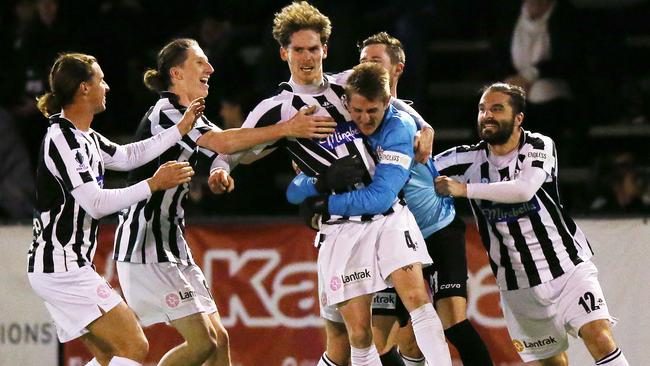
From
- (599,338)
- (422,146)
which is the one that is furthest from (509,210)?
(599,338)

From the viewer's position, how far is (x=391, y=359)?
7035mm

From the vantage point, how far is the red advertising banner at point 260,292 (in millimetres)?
8516

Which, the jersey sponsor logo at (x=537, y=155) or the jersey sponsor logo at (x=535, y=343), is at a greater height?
the jersey sponsor logo at (x=537, y=155)

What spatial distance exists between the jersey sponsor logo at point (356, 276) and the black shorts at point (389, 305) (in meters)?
0.62

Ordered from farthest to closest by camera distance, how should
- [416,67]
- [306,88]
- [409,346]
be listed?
1. [416,67]
2. [409,346]
3. [306,88]

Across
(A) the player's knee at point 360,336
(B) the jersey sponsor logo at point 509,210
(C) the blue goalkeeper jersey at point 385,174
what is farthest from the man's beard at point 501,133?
(A) the player's knee at point 360,336

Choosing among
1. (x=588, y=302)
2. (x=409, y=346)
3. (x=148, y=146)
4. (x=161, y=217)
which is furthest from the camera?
(x=409, y=346)

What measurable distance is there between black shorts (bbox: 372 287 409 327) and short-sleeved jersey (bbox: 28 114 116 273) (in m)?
1.49

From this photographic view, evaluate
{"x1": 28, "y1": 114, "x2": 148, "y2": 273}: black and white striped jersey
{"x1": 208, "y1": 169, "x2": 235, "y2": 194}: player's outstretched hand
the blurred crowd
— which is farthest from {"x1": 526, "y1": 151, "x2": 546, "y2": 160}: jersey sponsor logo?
the blurred crowd

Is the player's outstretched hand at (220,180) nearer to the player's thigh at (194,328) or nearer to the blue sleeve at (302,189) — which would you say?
the blue sleeve at (302,189)

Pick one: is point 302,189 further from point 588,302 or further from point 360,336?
point 588,302

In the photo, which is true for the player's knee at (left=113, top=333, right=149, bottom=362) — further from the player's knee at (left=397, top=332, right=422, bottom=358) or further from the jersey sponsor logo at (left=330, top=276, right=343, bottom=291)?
the player's knee at (left=397, top=332, right=422, bottom=358)

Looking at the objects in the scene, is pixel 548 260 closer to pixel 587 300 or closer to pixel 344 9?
pixel 587 300

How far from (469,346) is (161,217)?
1715mm
